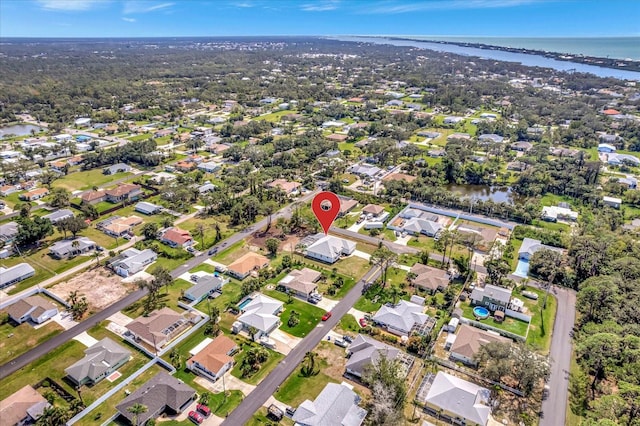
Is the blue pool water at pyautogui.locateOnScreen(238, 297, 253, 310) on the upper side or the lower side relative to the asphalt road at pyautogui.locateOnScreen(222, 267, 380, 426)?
upper

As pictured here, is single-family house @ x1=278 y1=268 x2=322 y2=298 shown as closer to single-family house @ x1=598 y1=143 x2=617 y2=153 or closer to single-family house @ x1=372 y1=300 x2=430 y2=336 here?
single-family house @ x1=372 y1=300 x2=430 y2=336

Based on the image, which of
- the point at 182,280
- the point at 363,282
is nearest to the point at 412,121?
the point at 363,282

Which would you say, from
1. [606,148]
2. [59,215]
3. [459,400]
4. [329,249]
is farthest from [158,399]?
[606,148]

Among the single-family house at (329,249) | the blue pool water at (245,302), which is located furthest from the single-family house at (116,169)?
the blue pool water at (245,302)

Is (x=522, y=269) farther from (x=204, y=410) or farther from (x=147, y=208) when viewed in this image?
(x=147, y=208)

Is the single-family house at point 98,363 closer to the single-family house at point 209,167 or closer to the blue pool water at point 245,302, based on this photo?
the blue pool water at point 245,302

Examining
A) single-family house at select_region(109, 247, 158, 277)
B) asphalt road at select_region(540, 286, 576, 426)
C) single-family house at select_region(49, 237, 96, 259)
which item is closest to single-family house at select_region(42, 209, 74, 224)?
single-family house at select_region(49, 237, 96, 259)

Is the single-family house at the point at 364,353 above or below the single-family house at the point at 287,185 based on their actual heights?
below
